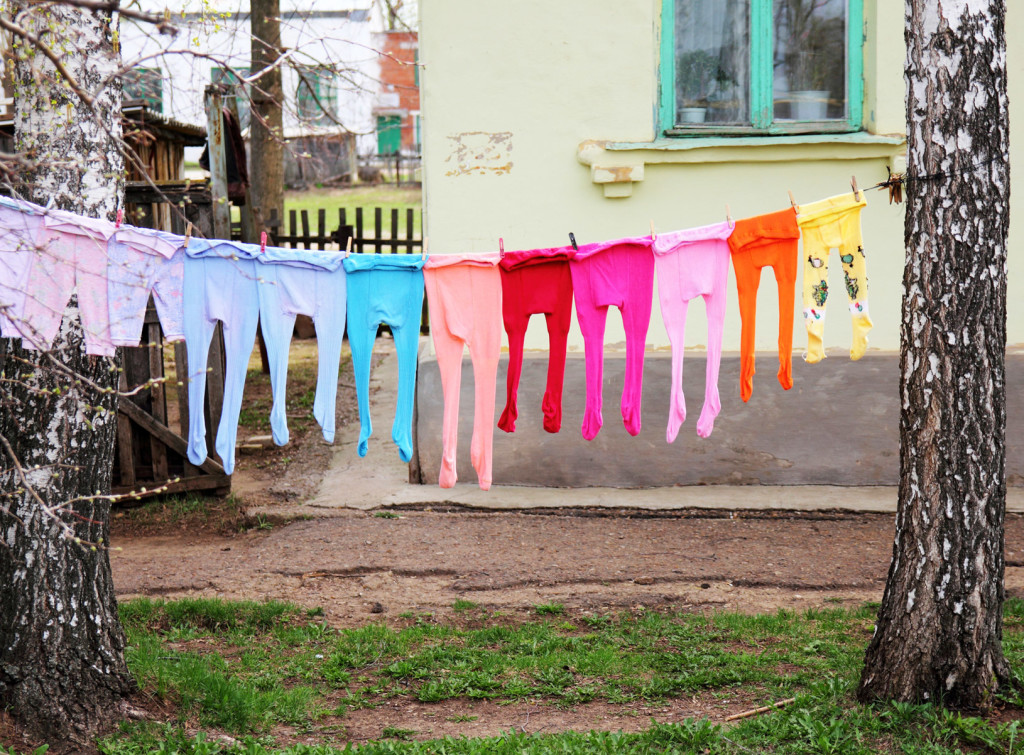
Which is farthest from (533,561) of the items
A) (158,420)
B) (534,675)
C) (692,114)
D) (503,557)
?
(692,114)

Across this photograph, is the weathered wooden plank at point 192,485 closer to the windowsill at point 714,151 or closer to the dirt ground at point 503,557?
the dirt ground at point 503,557

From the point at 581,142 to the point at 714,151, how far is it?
0.91 m

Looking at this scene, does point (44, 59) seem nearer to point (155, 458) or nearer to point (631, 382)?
point (631, 382)

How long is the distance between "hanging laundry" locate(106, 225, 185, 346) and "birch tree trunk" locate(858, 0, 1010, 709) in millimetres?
3069

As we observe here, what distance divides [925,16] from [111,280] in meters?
3.32

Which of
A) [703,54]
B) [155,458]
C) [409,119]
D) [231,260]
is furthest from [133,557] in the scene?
[409,119]

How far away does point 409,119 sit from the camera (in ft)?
89.6

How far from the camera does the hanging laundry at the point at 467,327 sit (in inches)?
189

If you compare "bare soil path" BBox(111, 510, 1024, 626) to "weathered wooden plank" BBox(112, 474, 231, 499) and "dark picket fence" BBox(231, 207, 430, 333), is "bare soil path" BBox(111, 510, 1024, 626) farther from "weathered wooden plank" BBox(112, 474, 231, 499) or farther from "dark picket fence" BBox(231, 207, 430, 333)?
"dark picket fence" BBox(231, 207, 430, 333)

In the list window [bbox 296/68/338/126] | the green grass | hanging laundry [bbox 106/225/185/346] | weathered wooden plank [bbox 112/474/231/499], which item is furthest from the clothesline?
weathered wooden plank [bbox 112/474/231/499]

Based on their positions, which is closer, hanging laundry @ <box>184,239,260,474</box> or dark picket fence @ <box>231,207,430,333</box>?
hanging laundry @ <box>184,239,260,474</box>

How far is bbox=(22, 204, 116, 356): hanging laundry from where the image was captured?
3.78 meters

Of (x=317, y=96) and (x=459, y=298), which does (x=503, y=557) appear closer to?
(x=459, y=298)

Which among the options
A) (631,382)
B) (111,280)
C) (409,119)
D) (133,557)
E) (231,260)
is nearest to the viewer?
(111,280)
